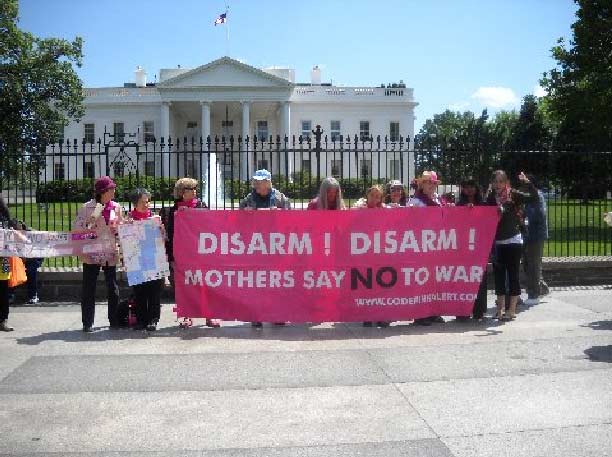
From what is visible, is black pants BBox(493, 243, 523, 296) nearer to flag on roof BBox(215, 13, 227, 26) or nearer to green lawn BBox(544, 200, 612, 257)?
green lawn BBox(544, 200, 612, 257)

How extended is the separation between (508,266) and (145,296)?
444 centimetres

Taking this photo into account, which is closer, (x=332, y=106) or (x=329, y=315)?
(x=329, y=315)

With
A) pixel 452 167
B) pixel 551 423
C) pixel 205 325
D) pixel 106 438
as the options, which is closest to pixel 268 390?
pixel 106 438

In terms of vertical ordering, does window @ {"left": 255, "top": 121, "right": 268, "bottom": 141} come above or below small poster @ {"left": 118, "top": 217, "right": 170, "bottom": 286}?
above

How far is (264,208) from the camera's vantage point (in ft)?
26.0

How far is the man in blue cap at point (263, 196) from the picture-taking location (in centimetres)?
789

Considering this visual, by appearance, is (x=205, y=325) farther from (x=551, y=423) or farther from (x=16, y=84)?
(x=16, y=84)

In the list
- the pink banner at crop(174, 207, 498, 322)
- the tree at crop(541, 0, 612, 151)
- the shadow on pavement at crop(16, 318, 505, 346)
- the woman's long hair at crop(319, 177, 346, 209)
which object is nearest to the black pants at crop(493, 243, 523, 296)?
the shadow on pavement at crop(16, 318, 505, 346)

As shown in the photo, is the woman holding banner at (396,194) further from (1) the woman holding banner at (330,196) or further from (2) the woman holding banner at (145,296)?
(2) the woman holding banner at (145,296)

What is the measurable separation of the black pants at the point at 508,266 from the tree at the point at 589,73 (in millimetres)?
18090

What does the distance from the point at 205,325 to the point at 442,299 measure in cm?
290

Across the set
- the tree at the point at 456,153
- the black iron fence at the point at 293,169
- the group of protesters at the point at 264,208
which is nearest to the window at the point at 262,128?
the black iron fence at the point at 293,169

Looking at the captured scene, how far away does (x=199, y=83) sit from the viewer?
63031 millimetres

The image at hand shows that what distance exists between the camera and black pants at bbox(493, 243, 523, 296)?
8023 mm
